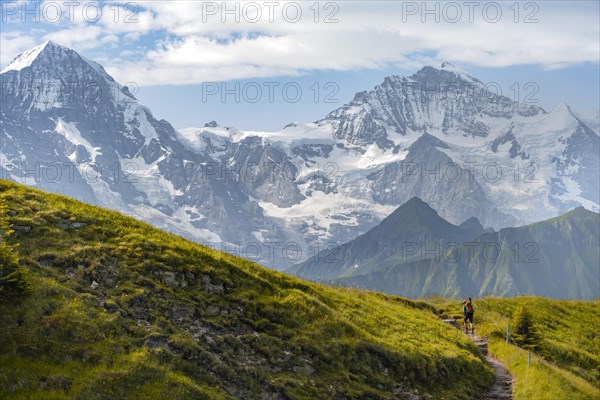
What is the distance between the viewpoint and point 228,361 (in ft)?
96.4

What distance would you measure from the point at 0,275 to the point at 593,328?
173ft

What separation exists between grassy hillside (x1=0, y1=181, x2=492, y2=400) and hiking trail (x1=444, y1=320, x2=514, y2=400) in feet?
2.34

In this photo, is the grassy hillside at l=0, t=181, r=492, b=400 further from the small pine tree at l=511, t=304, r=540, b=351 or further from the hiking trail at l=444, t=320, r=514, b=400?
the small pine tree at l=511, t=304, r=540, b=351

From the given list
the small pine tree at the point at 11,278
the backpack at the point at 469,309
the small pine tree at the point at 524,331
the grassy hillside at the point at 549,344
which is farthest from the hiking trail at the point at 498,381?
the small pine tree at the point at 11,278

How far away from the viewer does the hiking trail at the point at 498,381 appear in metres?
36.1

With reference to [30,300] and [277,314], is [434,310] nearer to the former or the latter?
[277,314]

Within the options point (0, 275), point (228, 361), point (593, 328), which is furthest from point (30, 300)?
point (593, 328)

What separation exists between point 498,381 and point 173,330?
2124 centimetres

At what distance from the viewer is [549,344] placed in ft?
162

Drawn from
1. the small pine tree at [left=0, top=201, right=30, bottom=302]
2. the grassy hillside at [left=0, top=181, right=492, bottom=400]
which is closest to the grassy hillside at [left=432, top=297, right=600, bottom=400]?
the grassy hillside at [left=0, top=181, right=492, bottom=400]

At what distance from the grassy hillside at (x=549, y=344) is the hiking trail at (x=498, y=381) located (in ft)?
1.57

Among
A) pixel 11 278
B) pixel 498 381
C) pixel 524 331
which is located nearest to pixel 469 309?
pixel 524 331

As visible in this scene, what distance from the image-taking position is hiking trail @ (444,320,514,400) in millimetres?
36094

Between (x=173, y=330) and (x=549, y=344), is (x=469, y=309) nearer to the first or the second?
(x=549, y=344)
